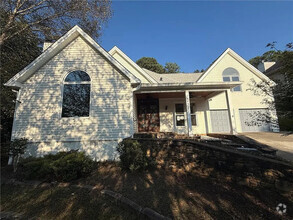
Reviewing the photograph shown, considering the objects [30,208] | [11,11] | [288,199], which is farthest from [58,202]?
[11,11]

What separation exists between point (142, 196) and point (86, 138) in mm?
3953

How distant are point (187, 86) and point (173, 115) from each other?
9.59 feet

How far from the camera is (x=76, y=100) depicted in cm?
618

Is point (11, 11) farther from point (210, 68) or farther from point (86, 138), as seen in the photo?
point (210, 68)

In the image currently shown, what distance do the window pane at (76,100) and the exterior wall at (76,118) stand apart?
0.70ft

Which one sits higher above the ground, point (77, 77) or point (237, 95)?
point (77, 77)

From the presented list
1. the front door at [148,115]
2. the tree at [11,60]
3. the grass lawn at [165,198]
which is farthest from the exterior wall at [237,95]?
the tree at [11,60]

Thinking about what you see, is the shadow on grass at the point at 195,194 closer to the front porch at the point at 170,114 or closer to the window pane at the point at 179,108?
the front porch at the point at 170,114

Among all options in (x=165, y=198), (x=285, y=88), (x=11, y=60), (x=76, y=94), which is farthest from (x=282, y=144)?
(x=11, y=60)

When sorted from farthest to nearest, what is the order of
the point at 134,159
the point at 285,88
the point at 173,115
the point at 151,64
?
the point at 151,64
the point at 173,115
the point at 134,159
the point at 285,88

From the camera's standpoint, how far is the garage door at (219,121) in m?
10.3

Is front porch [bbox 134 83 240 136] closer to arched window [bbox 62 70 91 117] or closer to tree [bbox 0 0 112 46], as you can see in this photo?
arched window [bbox 62 70 91 117]

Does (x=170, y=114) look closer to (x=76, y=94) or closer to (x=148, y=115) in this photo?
(x=148, y=115)

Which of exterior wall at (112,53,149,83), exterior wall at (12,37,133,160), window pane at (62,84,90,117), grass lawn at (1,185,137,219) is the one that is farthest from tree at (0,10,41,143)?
grass lawn at (1,185,137,219)
